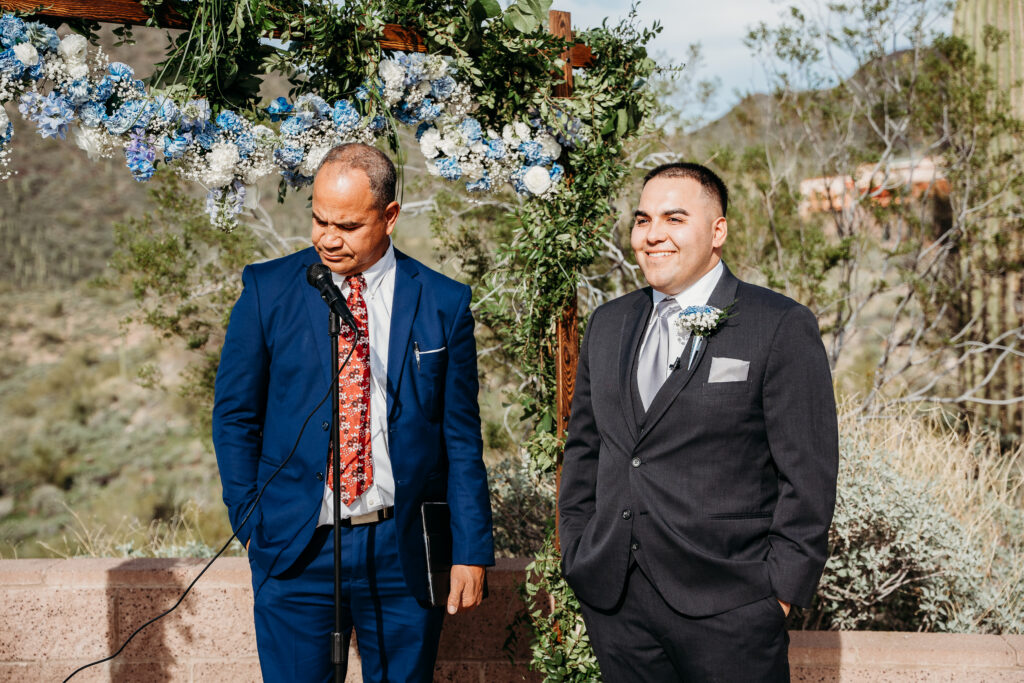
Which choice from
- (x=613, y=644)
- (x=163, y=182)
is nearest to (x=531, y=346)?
(x=613, y=644)

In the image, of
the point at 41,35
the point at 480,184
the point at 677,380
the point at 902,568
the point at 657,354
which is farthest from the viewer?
the point at 902,568

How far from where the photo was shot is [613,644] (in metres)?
2.20

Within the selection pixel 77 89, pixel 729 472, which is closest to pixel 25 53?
pixel 77 89

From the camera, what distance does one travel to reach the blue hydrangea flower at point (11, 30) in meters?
2.39

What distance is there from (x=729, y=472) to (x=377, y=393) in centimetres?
98

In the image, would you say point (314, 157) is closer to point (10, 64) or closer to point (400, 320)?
point (400, 320)

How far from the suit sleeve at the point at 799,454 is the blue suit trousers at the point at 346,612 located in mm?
1015

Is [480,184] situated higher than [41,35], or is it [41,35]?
[41,35]

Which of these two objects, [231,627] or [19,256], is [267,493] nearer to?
[231,627]

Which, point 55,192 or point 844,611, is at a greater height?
point 55,192

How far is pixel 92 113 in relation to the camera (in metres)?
2.58

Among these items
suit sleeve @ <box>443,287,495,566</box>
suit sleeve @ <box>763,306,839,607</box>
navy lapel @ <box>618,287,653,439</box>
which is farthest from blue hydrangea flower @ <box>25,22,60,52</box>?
suit sleeve @ <box>763,306,839,607</box>

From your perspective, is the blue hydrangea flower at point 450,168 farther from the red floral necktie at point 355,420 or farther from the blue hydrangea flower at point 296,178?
the red floral necktie at point 355,420

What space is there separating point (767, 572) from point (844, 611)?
7.31 ft
